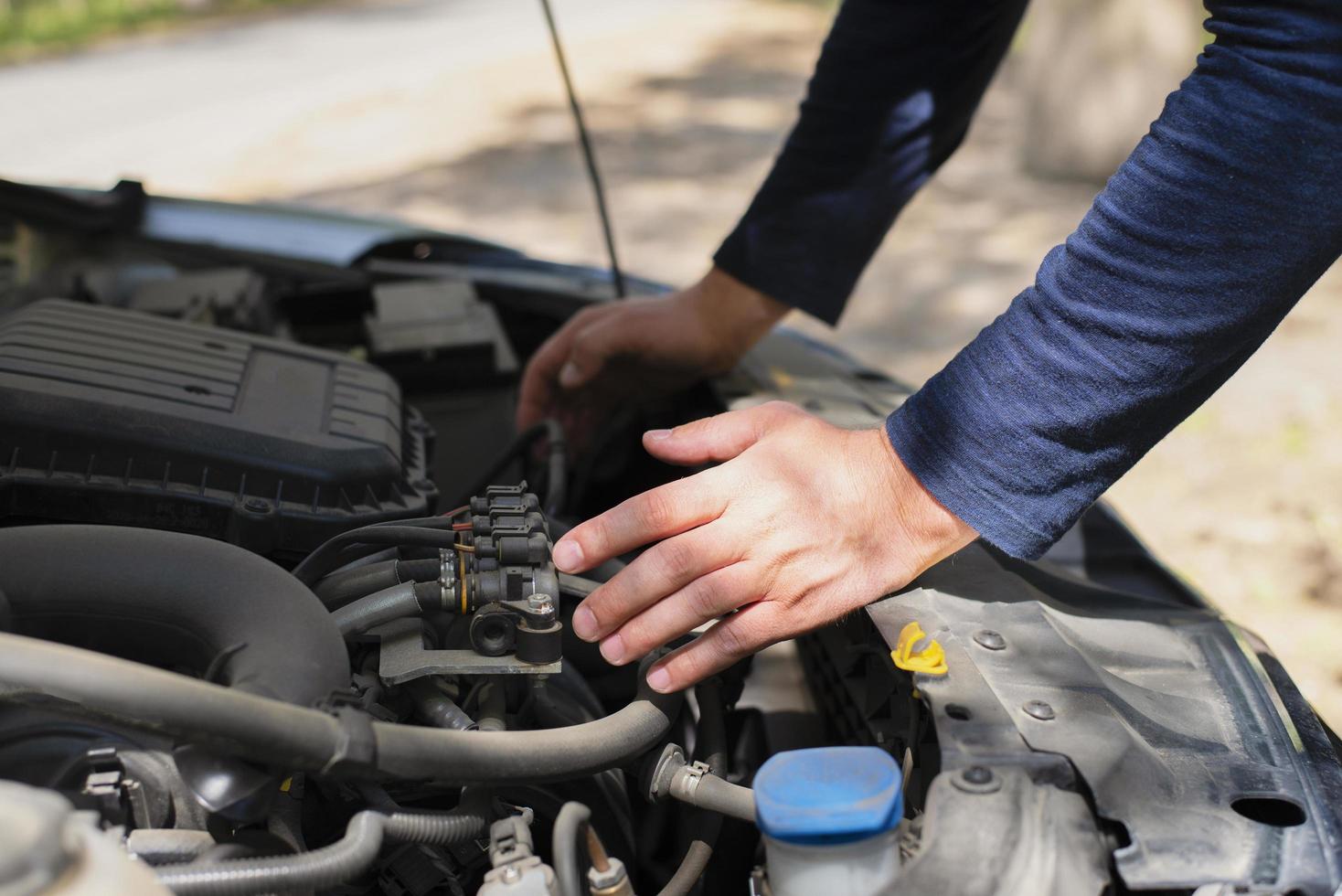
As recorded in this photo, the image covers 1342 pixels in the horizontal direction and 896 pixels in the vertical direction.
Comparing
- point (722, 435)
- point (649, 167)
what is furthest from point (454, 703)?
point (649, 167)

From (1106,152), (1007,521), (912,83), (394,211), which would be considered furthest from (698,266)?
(1007,521)

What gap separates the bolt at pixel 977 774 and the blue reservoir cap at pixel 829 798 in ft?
0.30

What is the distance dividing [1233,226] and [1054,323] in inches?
6.0

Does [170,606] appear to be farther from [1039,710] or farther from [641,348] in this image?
[641,348]

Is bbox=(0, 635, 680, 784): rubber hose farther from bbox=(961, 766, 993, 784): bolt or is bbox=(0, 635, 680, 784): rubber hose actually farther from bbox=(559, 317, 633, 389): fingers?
bbox=(559, 317, 633, 389): fingers

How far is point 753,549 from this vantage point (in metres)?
1.05

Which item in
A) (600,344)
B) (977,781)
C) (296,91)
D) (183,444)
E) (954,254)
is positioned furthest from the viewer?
(296,91)

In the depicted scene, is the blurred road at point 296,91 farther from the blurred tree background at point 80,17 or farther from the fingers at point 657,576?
the fingers at point 657,576

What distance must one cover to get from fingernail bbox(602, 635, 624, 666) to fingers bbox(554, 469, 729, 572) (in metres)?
0.07

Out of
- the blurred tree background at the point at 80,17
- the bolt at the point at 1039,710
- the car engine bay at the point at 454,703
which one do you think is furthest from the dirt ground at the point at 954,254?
the blurred tree background at the point at 80,17

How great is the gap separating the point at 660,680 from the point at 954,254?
467cm

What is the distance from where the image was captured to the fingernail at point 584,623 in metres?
1.05

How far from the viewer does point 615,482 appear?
1.74 metres

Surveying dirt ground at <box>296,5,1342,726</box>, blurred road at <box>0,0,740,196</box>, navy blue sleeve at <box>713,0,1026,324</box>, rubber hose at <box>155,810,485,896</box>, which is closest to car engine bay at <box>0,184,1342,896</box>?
rubber hose at <box>155,810,485,896</box>
